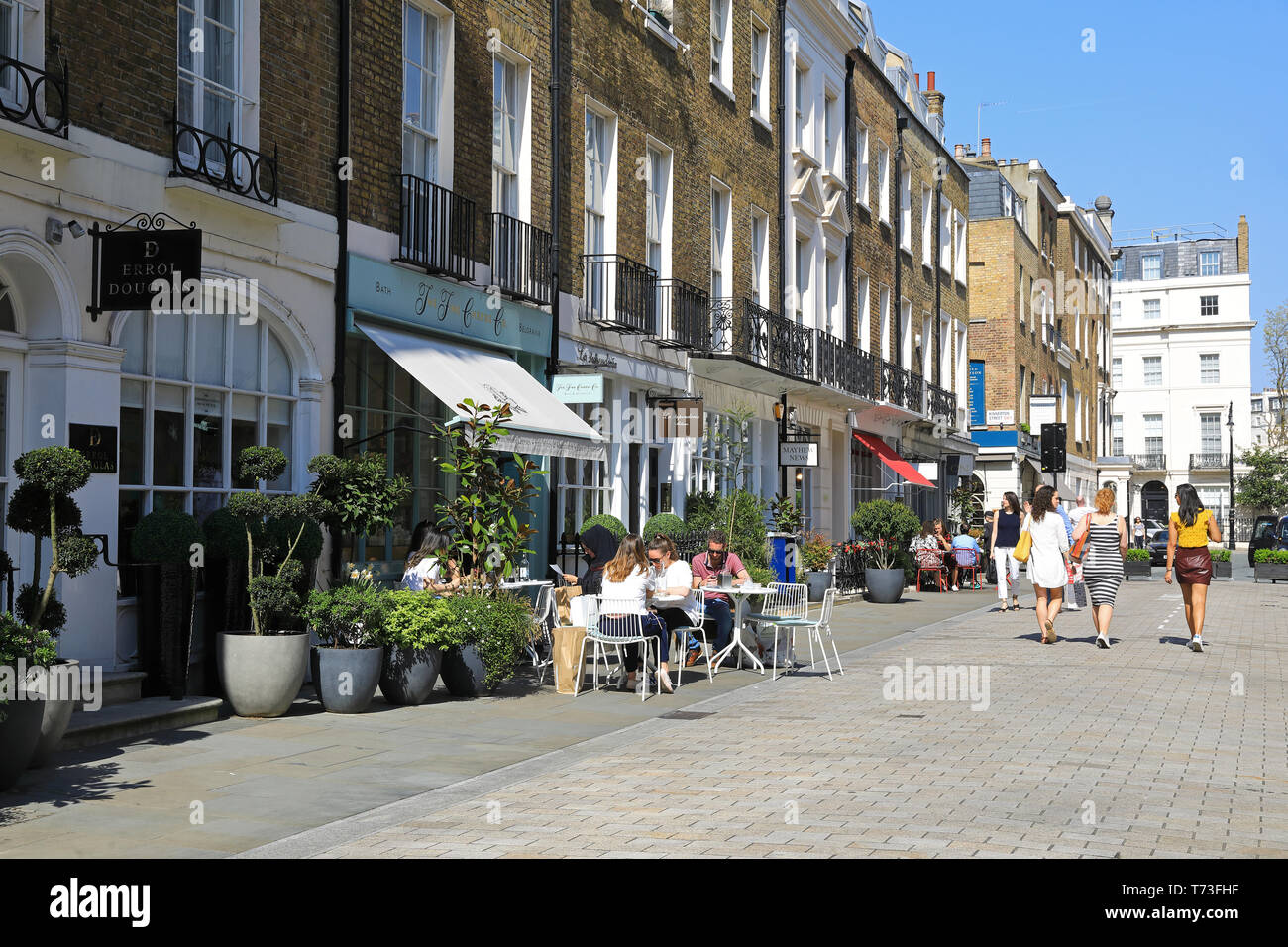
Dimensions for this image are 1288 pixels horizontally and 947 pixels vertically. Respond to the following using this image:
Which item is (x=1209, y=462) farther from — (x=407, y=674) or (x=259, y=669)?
(x=259, y=669)

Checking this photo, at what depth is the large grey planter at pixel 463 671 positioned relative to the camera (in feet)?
37.2

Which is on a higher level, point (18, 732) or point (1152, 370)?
point (1152, 370)

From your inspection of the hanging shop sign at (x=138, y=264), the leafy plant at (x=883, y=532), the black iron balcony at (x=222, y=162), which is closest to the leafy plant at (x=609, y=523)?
the black iron balcony at (x=222, y=162)

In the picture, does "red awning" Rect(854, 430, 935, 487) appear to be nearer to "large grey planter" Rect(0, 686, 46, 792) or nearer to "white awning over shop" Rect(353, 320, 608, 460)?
"white awning over shop" Rect(353, 320, 608, 460)

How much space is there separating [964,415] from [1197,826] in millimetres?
33211

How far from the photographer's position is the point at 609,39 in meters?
18.2

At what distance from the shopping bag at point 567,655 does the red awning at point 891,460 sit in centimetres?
1824

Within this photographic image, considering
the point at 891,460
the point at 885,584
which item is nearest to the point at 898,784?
A: the point at 885,584

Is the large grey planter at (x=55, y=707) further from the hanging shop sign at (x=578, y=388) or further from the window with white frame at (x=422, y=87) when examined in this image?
the hanging shop sign at (x=578, y=388)

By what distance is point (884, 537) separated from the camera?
2466cm

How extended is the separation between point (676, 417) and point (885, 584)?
661 cm

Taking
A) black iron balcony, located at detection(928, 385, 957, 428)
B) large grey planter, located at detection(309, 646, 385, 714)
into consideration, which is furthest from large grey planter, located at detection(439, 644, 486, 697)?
black iron balcony, located at detection(928, 385, 957, 428)
